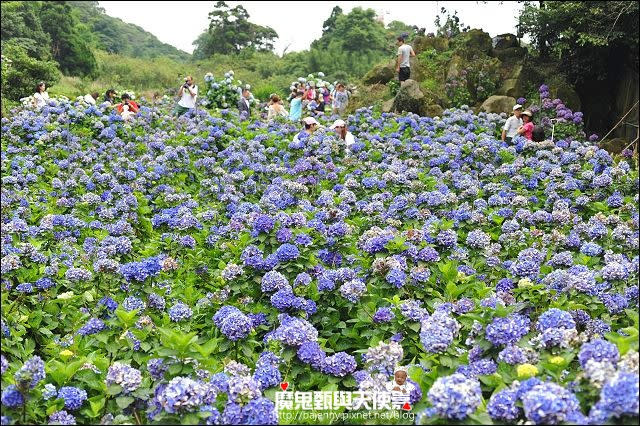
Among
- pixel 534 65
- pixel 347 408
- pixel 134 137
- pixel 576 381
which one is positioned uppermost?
pixel 534 65

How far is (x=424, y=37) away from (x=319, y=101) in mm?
3253

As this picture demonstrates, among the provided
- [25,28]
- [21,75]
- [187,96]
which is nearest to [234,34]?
[25,28]

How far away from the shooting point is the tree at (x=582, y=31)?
10836 millimetres

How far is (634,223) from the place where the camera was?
4.14 metres

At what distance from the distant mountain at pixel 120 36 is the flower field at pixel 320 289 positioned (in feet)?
133

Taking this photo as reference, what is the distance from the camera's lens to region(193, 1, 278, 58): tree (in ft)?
125

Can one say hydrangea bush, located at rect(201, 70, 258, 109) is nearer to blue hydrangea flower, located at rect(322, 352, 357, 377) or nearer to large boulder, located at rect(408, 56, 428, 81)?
large boulder, located at rect(408, 56, 428, 81)

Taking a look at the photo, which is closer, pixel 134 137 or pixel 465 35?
pixel 134 137

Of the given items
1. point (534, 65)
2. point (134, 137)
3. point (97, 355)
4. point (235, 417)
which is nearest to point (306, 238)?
point (97, 355)

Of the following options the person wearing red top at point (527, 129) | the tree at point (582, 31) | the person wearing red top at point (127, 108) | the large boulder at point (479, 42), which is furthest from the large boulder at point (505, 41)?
the person wearing red top at point (127, 108)

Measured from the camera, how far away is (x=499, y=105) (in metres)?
11.5

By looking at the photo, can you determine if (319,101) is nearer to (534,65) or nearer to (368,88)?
(368,88)

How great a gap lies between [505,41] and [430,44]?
2.01 m

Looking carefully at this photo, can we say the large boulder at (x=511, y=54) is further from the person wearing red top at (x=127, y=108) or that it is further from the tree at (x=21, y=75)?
the tree at (x=21, y=75)
